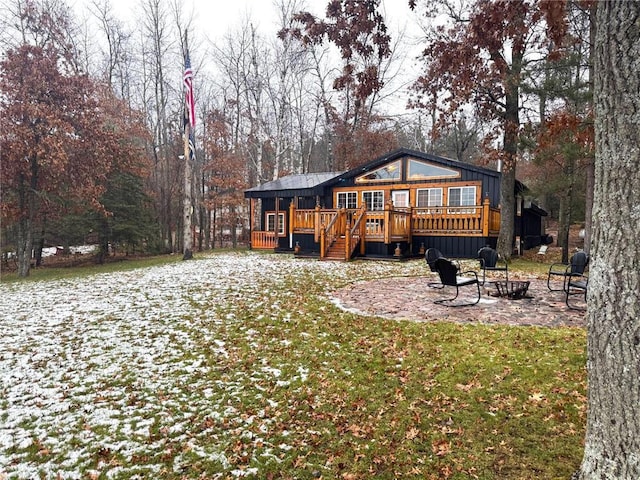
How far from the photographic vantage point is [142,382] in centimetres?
400

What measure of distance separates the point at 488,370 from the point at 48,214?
18.8m

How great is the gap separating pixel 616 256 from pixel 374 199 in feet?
54.0

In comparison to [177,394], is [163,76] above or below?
above

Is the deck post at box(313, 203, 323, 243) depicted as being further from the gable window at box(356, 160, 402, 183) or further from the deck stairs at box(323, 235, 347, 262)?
the gable window at box(356, 160, 402, 183)

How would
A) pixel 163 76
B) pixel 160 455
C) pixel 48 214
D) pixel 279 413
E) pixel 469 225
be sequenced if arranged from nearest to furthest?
pixel 160 455
pixel 279 413
pixel 469 225
pixel 48 214
pixel 163 76

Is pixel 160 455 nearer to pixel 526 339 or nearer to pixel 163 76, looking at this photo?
pixel 526 339

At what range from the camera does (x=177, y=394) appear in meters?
3.73

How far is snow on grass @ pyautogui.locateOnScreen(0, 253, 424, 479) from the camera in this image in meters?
2.82

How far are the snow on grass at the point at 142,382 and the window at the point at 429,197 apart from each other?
443 inches

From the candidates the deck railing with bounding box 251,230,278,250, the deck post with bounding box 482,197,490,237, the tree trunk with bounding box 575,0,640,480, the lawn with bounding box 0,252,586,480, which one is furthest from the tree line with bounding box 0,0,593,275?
the deck railing with bounding box 251,230,278,250

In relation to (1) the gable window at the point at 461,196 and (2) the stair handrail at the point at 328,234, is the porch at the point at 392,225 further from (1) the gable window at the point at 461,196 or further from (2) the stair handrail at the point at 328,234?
(1) the gable window at the point at 461,196

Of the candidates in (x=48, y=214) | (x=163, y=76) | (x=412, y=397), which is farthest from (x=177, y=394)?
(x=163, y=76)

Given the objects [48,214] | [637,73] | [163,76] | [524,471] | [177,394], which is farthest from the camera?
[163,76]

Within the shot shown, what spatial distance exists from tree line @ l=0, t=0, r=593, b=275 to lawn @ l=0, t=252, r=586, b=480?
11.9ft
